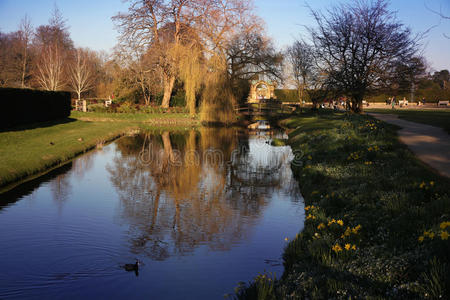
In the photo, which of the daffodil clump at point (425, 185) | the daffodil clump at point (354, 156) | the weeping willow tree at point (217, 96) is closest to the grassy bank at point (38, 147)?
the weeping willow tree at point (217, 96)

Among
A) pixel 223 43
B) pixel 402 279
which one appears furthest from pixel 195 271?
pixel 223 43

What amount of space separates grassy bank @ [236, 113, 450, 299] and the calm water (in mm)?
675

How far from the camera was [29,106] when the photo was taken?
2380cm

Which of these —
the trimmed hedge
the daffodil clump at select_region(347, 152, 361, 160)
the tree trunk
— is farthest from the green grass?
the tree trunk

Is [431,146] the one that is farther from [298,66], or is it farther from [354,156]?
[298,66]

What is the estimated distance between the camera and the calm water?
5828 millimetres

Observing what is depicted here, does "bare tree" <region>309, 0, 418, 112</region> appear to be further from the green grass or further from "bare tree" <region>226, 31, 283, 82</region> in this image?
"bare tree" <region>226, 31, 283, 82</region>

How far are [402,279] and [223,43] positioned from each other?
120 ft

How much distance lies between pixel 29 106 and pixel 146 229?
19.0 metres

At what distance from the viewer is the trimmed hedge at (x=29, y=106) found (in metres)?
20.6

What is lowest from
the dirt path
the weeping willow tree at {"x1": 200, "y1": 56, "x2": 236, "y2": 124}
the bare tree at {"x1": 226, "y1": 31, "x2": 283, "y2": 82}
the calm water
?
the calm water

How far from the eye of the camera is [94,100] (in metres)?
55.1

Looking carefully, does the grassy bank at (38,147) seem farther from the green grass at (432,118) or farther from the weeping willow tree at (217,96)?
the green grass at (432,118)

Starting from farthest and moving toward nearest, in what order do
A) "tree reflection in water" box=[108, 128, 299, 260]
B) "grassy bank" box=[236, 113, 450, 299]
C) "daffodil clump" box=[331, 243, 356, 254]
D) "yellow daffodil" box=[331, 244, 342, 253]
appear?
"tree reflection in water" box=[108, 128, 299, 260]
"yellow daffodil" box=[331, 244, 342, 253]
"daffodil clump" box=[331, 243, 356, 254]
"grassy bank" box=[236, 113, 450, 299]
